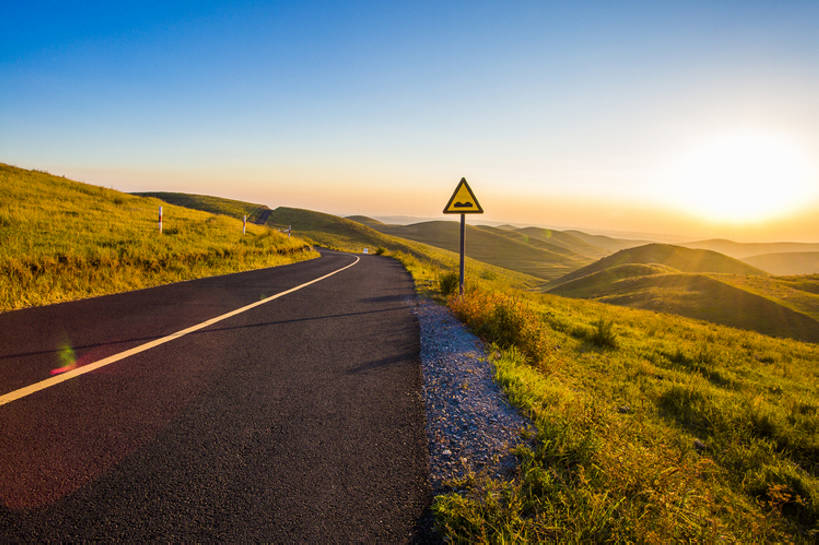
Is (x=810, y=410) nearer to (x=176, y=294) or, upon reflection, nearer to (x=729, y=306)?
(x=176, y=294)

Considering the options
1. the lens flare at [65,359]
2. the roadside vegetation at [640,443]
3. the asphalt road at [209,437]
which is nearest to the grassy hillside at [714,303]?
the roadside vegetation at [640,443]

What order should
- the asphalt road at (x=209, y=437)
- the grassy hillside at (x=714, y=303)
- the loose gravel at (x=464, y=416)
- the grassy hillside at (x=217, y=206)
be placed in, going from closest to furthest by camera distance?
the asphalt road at (x=209, y=437) → the loose gravel at (x=464, y=416) → the grassy hillside at (x=714, y=303) → the grassy hillside at (x=217, y=206)

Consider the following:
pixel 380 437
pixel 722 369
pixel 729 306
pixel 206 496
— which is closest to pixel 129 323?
pixel 206 496

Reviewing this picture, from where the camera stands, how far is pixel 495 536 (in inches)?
73.1

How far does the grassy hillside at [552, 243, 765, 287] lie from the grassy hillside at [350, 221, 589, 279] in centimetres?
2191

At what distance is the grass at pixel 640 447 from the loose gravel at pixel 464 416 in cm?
17

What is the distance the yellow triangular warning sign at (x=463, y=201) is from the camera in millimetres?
8430

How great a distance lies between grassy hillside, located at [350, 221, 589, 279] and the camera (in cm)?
13075

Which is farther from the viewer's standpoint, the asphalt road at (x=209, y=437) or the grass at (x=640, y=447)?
the grass at (x=640, y=447)

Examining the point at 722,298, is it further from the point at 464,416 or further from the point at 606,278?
the point at 464,416

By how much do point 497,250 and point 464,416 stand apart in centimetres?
15759

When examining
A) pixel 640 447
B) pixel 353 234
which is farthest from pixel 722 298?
pixel 353 234

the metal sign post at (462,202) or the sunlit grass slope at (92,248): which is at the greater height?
the metal sign post at (462,202)

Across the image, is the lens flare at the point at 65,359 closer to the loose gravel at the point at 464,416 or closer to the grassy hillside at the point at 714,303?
the loose gravel at the point at 464,416
